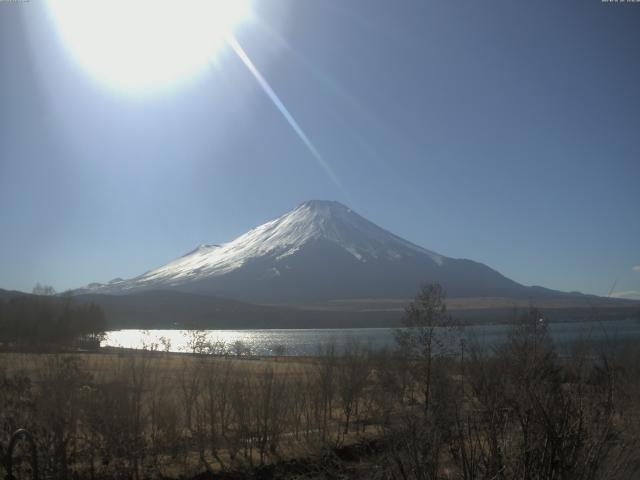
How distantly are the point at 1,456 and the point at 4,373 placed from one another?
1633 millimetres

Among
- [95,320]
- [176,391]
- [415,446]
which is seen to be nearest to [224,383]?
[176,391]

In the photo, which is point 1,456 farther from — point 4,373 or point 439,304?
point 439,304

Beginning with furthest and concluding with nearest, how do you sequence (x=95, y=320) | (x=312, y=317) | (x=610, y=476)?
(x=312, y=317), (x=95, y=320), (x=610, y=476)

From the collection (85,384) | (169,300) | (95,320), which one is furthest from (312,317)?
(85,384)

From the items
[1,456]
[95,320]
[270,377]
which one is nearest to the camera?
[1,456]

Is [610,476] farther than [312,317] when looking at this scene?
No

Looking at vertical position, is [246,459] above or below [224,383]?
below

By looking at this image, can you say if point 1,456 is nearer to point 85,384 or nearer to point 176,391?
point 85,384

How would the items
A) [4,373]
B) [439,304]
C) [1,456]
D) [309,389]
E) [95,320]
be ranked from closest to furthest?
[1,456] → [4,373] → [309,389] → [439,304] → [95,320]

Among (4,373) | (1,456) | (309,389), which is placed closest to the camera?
(1,456)

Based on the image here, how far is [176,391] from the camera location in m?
12.4

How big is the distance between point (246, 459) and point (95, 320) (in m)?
44.8

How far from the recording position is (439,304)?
65.2 ft

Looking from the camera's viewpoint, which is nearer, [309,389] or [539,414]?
[539,414]
